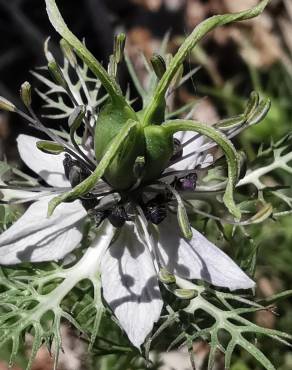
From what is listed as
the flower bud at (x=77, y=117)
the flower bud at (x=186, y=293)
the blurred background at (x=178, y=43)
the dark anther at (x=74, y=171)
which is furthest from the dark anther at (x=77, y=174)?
the blurred background at (x=178, y=43)

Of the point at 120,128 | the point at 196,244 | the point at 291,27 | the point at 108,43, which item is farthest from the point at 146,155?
the point at 291,27

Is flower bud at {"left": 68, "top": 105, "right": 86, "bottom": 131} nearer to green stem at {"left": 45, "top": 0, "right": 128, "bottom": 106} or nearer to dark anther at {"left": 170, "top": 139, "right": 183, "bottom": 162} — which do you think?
green stem at {"left": 45, "top": 0, "right": 128, "bottom": 106}

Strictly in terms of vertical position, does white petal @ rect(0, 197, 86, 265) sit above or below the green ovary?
below

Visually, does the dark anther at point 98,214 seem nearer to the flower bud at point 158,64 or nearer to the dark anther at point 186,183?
the dark anther at point 186,183

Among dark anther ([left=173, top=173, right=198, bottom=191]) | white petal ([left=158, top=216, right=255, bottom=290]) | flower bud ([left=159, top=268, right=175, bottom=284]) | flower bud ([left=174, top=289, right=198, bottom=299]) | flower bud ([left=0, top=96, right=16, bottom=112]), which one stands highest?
flower bud ([left=0, top=96, right=16, bottom=112])

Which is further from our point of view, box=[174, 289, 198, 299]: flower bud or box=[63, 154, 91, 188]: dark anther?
box=[63, 154, 91, 188]: dark anther

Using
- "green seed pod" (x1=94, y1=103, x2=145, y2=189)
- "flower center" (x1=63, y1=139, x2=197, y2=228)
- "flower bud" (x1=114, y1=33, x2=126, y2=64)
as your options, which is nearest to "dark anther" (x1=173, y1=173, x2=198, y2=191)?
"flower center" (x1=63, y1=139, x2=197, y2=228)

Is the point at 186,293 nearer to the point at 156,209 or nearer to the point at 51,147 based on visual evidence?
the point at 156,209
